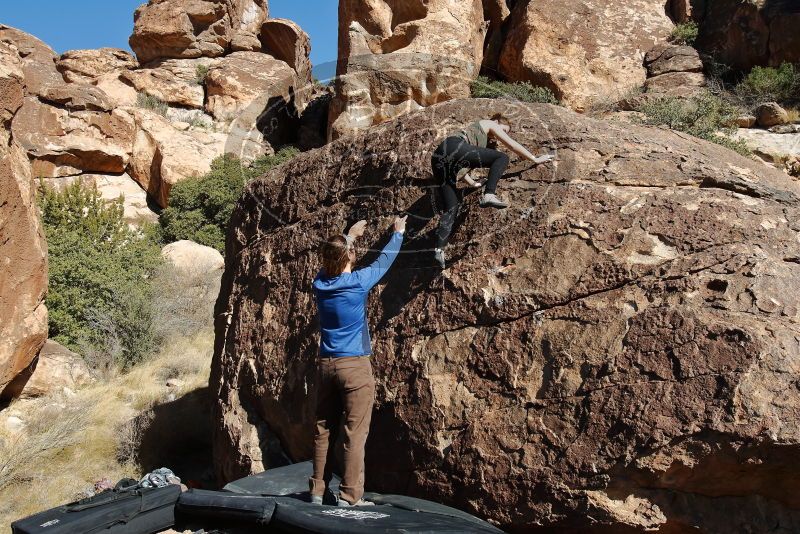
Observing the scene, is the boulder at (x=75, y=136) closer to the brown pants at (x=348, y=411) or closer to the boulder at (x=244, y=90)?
the boulder at (x=244, y=90)

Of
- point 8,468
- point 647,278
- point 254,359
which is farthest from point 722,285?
point 8,468

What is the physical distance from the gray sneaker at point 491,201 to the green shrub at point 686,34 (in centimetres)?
1306

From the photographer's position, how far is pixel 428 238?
4.07 meters

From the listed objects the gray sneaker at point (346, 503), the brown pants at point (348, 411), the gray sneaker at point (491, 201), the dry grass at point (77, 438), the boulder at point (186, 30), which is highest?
the boulder at point (186, 30)

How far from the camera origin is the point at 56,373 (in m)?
8.21

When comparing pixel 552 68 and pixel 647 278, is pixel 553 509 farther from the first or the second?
pixel 552 68

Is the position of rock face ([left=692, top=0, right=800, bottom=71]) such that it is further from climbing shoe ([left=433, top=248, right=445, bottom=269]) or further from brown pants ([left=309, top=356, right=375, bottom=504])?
brown pants ([left=309, top=356, right=375, bottom=504])

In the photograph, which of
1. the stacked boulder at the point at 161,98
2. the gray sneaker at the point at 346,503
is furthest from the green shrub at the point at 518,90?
the gray sneaker at the point at 346,503

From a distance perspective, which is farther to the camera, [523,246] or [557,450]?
[523,246]

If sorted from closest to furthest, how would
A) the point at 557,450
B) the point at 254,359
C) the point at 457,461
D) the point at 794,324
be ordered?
the point at 794,324, the point at 557,450, the point at 457,461, the point at 254,359

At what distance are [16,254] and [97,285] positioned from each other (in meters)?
3.88

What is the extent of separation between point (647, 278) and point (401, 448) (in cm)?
163

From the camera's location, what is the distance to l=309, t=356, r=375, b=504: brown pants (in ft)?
10.2

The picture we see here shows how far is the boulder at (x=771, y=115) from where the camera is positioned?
1176 centimetres
